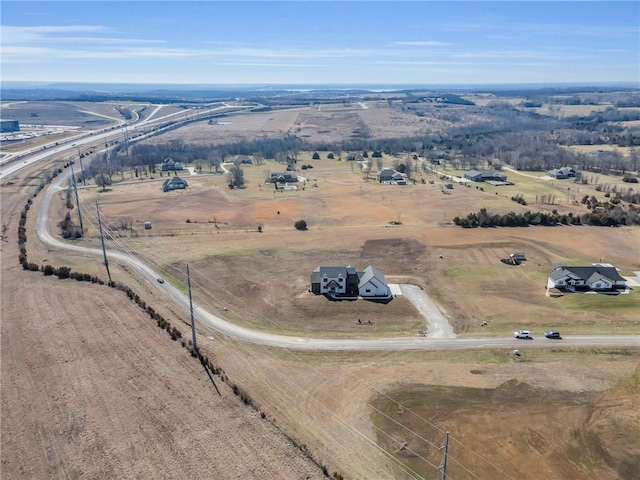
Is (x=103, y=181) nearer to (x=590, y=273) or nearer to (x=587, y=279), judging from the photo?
(x=587, y=279)

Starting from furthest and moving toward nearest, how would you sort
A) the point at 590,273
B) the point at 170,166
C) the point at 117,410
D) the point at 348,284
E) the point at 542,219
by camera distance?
the point at 170,166 → the point at 542,219 → the point at 590,273 → the point at 348,284 → the point at 117,410

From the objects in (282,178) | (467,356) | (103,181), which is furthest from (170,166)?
(467,356)

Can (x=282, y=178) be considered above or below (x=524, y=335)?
above

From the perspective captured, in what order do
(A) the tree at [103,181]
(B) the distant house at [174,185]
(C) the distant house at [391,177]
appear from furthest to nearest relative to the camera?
(C) the distant house at [391,177]
(A) the tree at [103,181]
(B) the distant house at [174,185]

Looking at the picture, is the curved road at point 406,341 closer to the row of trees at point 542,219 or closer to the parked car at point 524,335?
the parked car at point 524,335

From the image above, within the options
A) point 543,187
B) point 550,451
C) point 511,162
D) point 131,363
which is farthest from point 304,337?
point 511,162

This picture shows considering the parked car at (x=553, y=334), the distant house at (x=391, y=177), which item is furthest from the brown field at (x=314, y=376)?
the distant house at (x=391, y=177)

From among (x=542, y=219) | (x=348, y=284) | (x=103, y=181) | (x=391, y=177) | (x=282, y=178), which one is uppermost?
(x=103, y=181)
